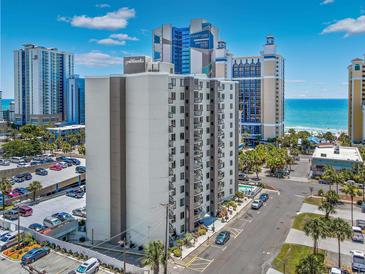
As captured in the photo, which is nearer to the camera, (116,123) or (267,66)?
(116,123)


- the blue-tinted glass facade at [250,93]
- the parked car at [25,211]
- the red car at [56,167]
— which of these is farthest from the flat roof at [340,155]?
the parked car at [25,211]

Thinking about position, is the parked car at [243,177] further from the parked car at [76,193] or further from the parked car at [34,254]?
the parked car at [34,254]

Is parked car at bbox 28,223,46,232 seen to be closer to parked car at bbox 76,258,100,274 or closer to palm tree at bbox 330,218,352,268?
parked car at bbox 76,258,100,274

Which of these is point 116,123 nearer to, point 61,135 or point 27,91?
point 61,135

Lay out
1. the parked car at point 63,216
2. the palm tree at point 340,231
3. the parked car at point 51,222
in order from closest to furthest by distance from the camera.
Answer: the palm tree at point 340,231 < the parked car at point 51,222 < the parked car at point 63,216

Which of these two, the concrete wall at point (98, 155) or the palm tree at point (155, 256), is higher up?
the concrete wall at point (98, 155)

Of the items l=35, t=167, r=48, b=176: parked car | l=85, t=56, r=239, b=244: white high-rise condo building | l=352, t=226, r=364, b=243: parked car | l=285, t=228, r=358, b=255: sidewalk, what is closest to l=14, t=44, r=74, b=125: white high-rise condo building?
l=35, t=167, r=48, b=176: parked car

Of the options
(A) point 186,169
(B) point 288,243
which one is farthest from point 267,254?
(A) point 186,169
